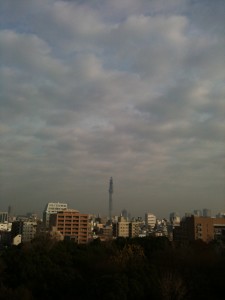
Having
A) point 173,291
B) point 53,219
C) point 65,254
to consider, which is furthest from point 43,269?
point 53,219

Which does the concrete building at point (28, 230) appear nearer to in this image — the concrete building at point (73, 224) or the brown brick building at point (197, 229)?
the concrete building at point (73, 224)

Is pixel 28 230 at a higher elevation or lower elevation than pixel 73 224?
lower

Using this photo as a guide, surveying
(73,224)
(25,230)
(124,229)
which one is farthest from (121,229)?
A: (25,230)

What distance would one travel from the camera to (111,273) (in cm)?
1499

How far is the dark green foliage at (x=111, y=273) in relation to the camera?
43.8 ft

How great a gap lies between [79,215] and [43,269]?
1256 inches

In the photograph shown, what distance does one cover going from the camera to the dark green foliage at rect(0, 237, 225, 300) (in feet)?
43.8

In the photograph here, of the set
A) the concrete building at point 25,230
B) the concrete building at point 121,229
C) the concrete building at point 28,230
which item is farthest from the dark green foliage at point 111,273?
the concrete building at point 121,229

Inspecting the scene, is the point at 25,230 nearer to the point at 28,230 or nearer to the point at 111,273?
the point at 28,230

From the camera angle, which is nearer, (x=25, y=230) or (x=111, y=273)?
(x=111, y=273)

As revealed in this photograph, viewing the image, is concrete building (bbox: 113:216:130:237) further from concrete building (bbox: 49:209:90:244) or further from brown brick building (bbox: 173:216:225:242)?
brown brick building (bbox: 173:216:225:242)

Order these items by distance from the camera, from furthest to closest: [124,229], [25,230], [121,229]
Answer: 1. [124,229]
2. [121,229]
3. [25,230]

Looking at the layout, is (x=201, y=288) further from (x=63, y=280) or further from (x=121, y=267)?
(x=63, y=280)

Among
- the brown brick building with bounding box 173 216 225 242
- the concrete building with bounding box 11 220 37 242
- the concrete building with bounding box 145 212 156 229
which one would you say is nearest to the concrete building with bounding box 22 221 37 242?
the concrete building with bounding box 11 220 37 242
